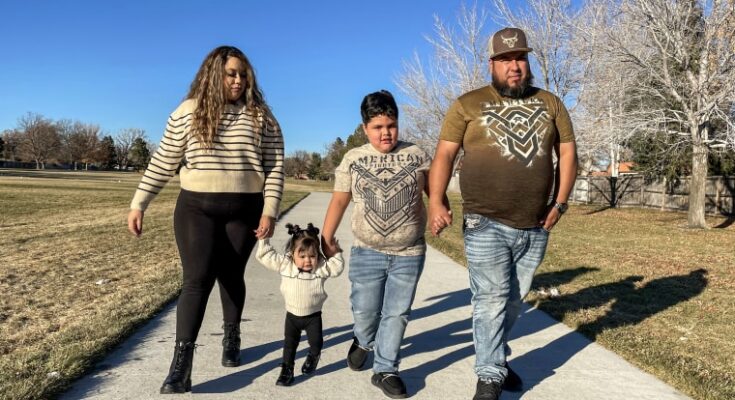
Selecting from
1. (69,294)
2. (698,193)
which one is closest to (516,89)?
(69,294)

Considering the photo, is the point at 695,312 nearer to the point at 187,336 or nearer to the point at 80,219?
the point at 187,336

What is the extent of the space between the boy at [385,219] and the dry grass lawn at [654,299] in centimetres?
176

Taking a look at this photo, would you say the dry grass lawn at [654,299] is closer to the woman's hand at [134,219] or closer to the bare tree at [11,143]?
the woman's hand at [134,219]

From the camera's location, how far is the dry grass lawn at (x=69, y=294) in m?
3.40

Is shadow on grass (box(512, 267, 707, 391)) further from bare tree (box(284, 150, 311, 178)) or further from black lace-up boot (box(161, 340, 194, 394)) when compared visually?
bare tree (box(284, 150, 311, 178))

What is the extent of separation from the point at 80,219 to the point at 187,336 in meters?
13.8

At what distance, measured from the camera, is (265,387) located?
3.20 metres

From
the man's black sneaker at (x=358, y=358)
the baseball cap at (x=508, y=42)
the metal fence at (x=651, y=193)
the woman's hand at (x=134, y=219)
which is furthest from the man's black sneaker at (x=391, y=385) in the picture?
the metal fence at (x=651, y=193)

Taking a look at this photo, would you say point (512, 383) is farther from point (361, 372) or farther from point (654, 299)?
point (654, 299)

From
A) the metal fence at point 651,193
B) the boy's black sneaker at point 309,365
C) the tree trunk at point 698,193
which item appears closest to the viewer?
the boy's black sneaker at point 309,365

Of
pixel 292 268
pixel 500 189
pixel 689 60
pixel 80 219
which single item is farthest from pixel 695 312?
pixel 80 219

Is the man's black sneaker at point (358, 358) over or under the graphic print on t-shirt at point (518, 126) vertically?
under

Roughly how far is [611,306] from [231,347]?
3933 mm

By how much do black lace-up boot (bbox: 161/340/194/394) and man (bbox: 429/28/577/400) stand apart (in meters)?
1.55
